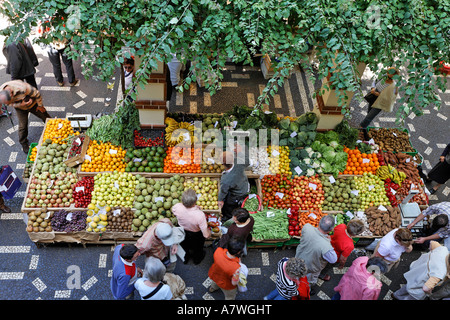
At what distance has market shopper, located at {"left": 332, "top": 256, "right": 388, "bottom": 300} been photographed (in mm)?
4289

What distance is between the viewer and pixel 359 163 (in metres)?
6.92

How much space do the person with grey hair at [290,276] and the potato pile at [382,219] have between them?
8.48ft

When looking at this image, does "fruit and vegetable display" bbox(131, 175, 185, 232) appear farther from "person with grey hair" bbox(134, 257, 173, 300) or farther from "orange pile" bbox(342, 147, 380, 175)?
"orange pile" bbox(342, 147, 380, 175)

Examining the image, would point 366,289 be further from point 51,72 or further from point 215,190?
point 51,72

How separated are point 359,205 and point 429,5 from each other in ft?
11.1

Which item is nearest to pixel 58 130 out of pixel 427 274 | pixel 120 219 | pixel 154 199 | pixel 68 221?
pixel 68 221

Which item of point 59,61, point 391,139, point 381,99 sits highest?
point 59,61

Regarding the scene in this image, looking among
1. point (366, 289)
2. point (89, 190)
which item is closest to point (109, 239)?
point (89, 190)

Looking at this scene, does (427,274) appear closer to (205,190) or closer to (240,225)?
(240,225)

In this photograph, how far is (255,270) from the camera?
19.6 feet

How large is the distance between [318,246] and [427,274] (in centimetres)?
156

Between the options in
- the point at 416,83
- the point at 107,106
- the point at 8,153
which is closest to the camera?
the point at 416,83

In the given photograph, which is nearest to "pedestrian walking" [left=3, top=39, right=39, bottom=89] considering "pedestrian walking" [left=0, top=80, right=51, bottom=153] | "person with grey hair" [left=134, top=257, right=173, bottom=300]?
"pedestrian walking" [left=0, top=80, right=51, bottom=153]

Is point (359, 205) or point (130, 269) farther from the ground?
point (359, 205)
